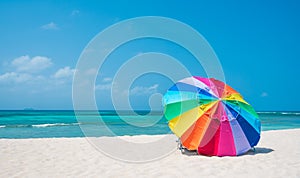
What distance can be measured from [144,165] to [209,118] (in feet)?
7.68

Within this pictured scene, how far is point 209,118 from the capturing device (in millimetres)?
7684

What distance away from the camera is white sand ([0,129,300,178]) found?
5.69m

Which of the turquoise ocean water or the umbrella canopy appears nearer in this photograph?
the umbrella canopy

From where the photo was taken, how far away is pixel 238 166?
6.34 m

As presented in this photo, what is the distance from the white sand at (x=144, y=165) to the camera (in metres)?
5.69

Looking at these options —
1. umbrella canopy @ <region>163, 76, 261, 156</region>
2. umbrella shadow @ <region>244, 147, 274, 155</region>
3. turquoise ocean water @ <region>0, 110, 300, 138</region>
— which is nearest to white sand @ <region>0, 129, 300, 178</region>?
umbrella shadow @ <region>244, 147, 274, 155</region>

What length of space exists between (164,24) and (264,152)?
207 inches

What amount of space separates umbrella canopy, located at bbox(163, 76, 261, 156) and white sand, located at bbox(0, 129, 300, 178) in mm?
390

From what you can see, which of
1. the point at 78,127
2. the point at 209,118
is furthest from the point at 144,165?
the point at 78,127

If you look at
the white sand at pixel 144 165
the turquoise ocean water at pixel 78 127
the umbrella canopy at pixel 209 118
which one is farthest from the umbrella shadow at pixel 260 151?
the turquoise ocean water at pixel 78 127

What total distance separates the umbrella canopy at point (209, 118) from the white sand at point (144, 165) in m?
0.39

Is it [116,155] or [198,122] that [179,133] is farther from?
[116,155]

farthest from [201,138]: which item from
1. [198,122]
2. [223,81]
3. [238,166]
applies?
[223,81]

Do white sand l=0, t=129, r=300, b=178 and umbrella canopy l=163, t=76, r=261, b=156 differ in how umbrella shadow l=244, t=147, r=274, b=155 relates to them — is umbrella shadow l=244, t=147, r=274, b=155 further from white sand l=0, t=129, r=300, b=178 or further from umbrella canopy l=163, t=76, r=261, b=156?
umbrella canopy l=163, t=76, r=261, b=156
